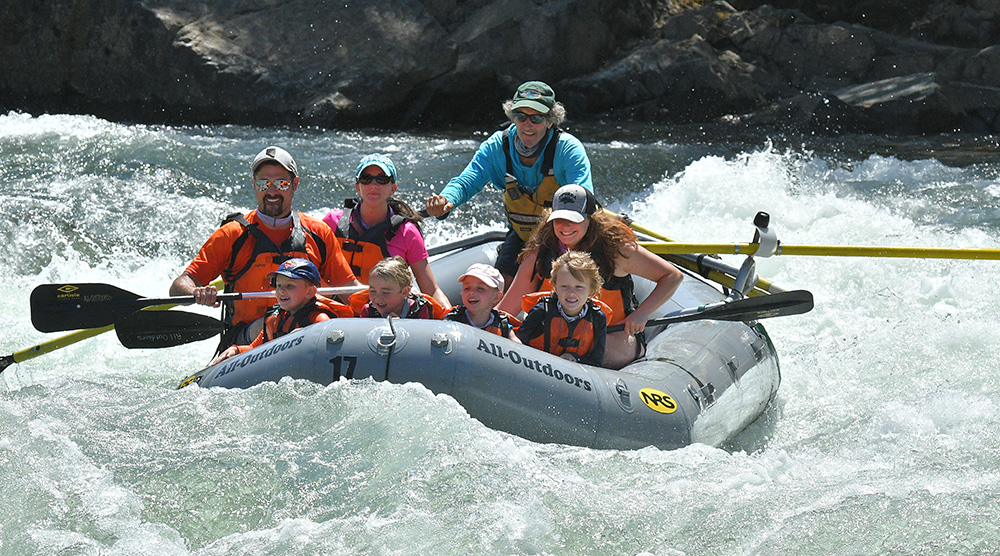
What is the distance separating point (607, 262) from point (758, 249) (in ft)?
3.12

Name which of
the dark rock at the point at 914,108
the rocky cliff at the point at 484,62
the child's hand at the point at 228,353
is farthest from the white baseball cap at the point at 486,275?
the dark rock at the point at 914,108

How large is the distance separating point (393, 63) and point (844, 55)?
5186mm

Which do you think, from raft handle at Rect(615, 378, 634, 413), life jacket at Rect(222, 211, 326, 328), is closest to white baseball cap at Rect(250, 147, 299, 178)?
life jacket at Rect(222, 211, 326, 328)

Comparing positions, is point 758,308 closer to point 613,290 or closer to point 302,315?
point 613,290

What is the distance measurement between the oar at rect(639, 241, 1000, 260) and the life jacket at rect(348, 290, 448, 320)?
1.22 meters

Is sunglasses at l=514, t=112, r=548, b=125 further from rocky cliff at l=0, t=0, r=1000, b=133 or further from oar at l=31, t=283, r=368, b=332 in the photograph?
rocky cliff at l=0, t=0, r=1000, b=133

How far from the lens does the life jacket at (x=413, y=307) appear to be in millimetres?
3934

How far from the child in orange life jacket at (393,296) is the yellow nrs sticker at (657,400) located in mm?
856

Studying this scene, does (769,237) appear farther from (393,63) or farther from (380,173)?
(393,63)

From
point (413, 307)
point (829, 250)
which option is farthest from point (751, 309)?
point (413, 307)

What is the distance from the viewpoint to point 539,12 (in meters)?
12.0

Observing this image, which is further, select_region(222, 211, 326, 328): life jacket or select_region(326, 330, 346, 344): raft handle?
select_region(222, 211, 326, 328): life jacket

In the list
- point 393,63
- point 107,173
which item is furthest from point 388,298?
point 393,63

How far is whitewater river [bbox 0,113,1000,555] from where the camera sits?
123 inches
